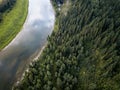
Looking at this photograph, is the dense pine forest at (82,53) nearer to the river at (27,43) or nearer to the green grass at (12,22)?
the river at (27,43)

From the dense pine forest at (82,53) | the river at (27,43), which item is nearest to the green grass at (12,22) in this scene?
the river at (27,43)

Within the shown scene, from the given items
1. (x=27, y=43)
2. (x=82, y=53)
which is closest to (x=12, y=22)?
(x=27, y=43)

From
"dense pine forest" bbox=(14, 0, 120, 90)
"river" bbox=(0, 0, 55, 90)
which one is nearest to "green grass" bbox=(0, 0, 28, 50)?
"river" bbox=(0, 0, 55, 90)

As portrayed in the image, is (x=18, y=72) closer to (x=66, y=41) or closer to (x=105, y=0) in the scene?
(x=66, y=41)

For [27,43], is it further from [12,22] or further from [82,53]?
[82,53]

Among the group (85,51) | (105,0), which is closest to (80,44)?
(85,51)
